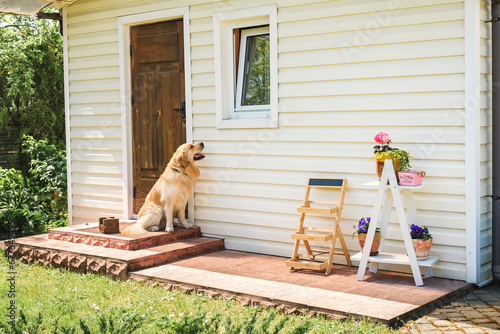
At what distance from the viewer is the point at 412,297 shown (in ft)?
15.6

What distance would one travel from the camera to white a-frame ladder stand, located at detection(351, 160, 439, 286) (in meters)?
5.14

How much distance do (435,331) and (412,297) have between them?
1.97 ft

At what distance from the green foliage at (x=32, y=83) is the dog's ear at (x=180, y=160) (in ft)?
21.8

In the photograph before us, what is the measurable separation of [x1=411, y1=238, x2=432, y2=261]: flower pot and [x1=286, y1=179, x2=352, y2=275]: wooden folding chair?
0.78 meters

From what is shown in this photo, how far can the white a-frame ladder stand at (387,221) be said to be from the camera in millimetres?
5145

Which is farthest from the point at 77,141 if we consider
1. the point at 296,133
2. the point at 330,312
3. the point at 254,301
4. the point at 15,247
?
the point at 330,312

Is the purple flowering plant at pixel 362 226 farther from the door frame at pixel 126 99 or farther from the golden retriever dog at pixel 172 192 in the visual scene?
the door frame at pixel 126 99

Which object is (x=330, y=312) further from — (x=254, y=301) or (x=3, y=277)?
(x=3, y=277)

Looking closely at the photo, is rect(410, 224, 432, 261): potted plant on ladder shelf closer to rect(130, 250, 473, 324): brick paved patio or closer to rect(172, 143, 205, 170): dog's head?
rect(130, 250, 473, 324): brick paved patio

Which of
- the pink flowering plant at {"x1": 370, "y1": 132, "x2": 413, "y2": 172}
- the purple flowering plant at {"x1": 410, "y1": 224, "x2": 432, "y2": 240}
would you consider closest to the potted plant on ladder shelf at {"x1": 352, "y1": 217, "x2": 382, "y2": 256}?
the purple flowering plant at {"x1": 410, "y1": 224, "x2": 432, "y2": 240}

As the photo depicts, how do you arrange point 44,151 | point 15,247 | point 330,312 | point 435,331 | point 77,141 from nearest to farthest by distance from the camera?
point 435,331
point 330,312
point 15,247
point 77,141
point 44,151

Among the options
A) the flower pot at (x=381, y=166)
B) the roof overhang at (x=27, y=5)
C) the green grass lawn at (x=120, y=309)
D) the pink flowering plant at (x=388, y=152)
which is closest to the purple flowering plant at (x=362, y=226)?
the flower pot at (x=381, y=166)

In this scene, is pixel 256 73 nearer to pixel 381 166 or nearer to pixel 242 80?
pixel 242 80

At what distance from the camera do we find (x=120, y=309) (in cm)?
473
